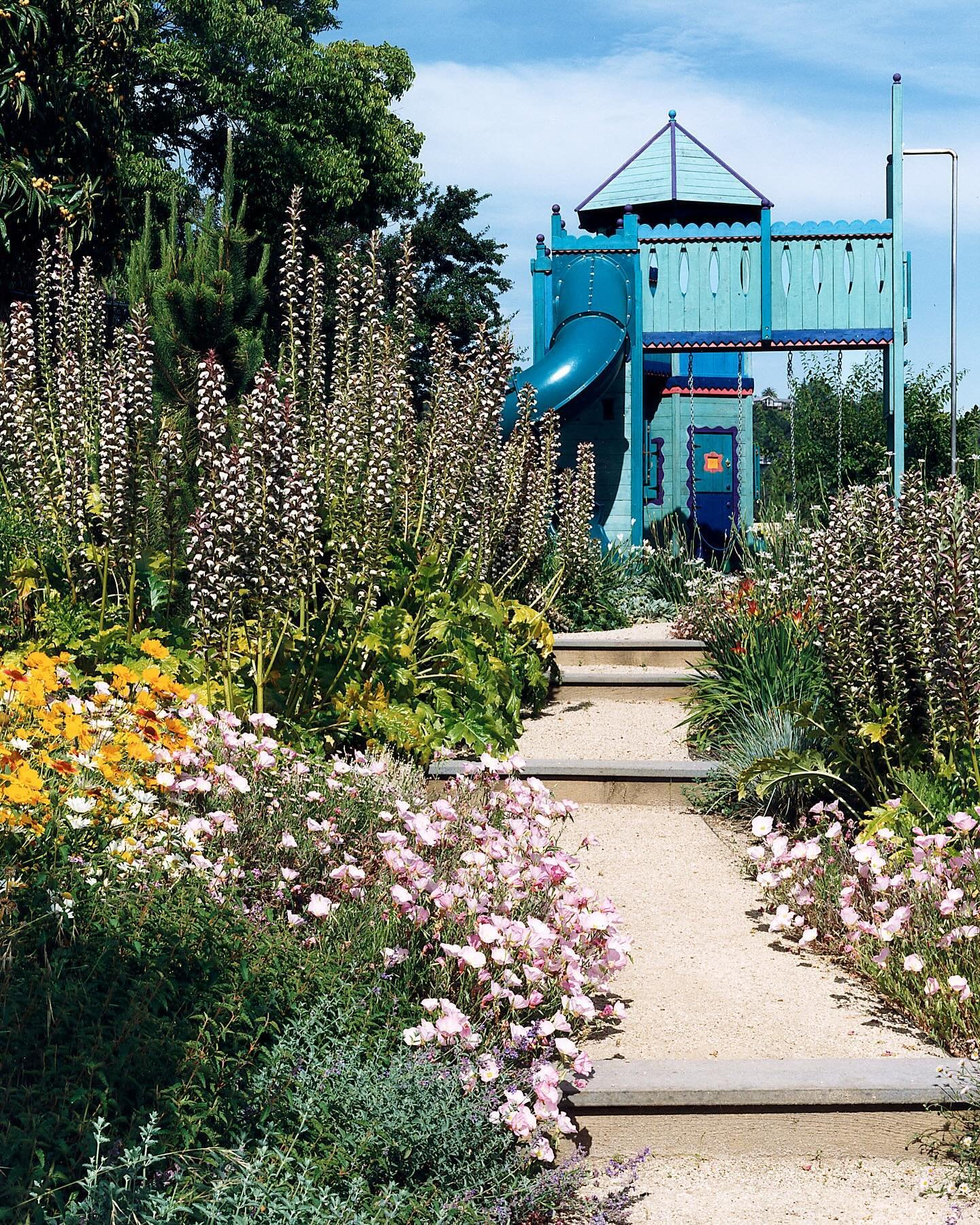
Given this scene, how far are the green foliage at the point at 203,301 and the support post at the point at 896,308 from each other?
337 inches

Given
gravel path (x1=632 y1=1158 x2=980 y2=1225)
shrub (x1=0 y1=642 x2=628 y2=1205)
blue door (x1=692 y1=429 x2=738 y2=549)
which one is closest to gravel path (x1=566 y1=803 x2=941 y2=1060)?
shrub (x1=0 y1=642 x2=628 y2=1205)

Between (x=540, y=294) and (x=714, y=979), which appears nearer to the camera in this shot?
(x=714, y=979)

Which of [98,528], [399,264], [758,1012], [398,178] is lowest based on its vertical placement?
[758,1012]

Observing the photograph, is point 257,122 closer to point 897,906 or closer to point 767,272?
point 767,272

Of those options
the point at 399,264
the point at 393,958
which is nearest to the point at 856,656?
the point at 393,958

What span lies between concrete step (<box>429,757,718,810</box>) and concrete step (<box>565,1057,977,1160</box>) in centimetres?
313

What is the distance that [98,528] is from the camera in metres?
5.94

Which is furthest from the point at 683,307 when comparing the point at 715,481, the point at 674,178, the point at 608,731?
the point at 608,731

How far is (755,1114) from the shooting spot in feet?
10.4

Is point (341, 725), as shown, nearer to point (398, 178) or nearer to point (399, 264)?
point (399, 264)

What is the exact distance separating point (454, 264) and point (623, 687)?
23164mm

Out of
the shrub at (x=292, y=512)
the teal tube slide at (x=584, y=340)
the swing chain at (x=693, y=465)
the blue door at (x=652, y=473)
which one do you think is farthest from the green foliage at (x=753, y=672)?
the blue door at (x=652, y=473)

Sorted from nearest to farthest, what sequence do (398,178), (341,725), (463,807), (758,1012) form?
(758,1012) → (463,807) → (341,725) → (398,178)

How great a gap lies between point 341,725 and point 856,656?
2.46m
